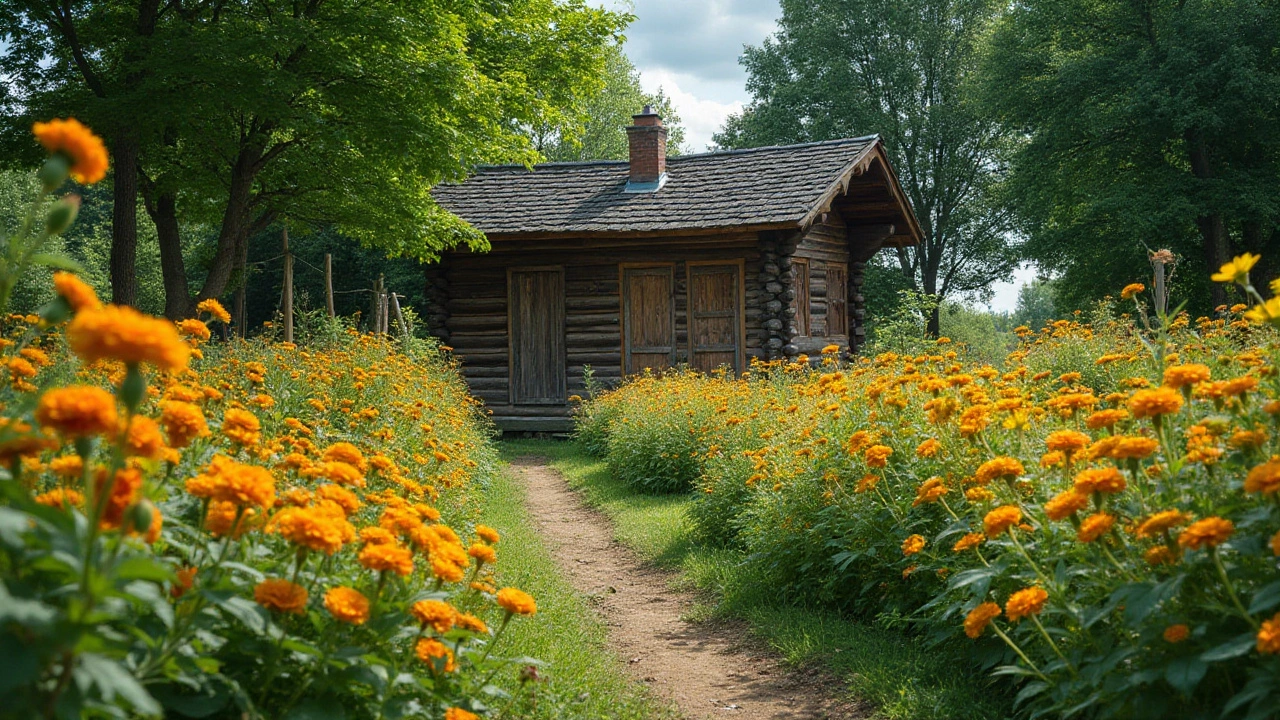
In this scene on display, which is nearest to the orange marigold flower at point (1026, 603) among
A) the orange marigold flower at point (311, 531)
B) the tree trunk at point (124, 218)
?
the orange marigold flower at point (311, 531)

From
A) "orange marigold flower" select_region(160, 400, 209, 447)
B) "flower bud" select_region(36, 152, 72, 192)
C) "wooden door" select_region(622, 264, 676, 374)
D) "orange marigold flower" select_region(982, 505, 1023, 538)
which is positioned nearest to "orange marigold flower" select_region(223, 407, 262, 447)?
"orange marigold flower" select_region(160, 400, 209, 447)

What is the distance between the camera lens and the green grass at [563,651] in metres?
4.25

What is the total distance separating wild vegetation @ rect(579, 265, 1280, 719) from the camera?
2.65m

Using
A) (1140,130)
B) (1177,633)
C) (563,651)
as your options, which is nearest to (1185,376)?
(1177,633)

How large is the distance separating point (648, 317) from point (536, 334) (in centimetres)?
208

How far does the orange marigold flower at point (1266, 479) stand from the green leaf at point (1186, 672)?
1.71ft

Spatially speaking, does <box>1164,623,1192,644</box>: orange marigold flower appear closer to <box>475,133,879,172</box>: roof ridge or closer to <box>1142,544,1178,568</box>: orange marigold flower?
<box>1142,544,1178,568</box>: orange marigold flower

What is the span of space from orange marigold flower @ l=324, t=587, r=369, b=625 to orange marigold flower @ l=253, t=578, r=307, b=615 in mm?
75

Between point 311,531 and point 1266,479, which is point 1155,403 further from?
point 311,531

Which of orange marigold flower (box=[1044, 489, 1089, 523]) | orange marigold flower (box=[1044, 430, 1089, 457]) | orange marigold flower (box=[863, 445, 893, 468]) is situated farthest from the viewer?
orange marigold flower (box=[863, 445, 893, 468])

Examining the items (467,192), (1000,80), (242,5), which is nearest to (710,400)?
(242,5)

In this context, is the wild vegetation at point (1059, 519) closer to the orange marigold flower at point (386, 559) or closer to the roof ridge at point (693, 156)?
the orange marigold flower at point (386, 559)

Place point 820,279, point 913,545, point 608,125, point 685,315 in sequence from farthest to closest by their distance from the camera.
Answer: point 608,125, point 820,279, point 685,315, point 913,545

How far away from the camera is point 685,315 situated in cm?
1658
